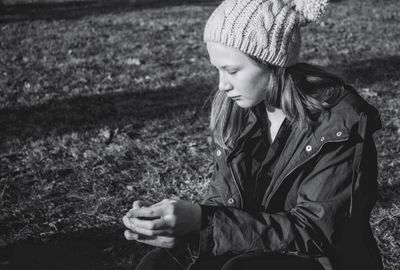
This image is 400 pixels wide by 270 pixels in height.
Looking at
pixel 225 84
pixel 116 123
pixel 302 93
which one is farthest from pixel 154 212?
pixel 116 123

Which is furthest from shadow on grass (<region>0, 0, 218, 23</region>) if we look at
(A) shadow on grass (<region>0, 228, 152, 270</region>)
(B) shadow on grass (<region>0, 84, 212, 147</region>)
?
(A) shadow on grass (<region>0, 228, 152, 270</region>)

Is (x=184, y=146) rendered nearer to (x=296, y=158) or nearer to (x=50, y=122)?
(x=50, y=122)

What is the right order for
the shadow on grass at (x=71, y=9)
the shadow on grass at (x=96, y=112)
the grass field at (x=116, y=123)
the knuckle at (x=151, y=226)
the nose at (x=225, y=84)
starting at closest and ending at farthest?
the knuckle at (x=151, y=226) → the nose at (x=225, y=84) → the grass field at (x=116, y=123) → the shadow on grass at (x=96, y=112) → the shadow on grass at (x=71, y=9)

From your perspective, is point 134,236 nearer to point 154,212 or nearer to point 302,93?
point 154,212

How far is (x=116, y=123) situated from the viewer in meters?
4.57

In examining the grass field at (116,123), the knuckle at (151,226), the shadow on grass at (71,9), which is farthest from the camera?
the shadow on grass at (71,9)

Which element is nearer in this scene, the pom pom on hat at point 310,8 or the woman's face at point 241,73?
the pom pom on hat at point 310,8

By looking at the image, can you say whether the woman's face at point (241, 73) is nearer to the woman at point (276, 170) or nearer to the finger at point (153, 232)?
the woman at point (276, 170)

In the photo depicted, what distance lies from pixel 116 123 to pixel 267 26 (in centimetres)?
298

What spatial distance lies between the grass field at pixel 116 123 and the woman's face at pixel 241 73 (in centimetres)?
148

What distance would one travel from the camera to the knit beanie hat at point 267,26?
6.06 ft

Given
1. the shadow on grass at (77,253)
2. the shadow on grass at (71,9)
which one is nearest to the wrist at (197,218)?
the shadow on grass at (77,253)

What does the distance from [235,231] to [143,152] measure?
7.96ft

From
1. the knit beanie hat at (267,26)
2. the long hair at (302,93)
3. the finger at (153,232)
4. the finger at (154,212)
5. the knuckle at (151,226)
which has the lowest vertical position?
the finger at (153,232)
